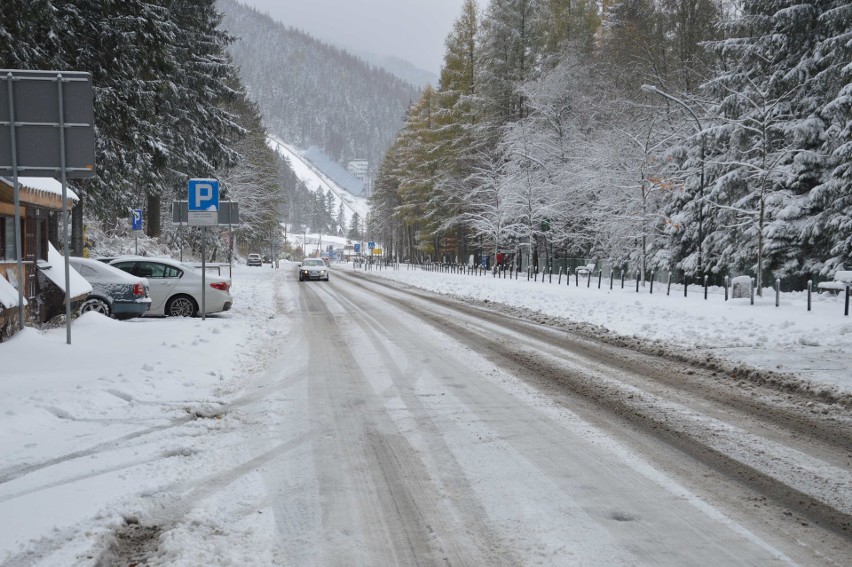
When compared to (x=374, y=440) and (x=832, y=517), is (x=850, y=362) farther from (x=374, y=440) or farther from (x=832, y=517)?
(x=374, y=440)

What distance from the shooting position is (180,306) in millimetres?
15594

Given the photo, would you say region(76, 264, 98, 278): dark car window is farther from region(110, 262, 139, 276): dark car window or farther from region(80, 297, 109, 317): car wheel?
region(110, 262, 139, 276): dark car window

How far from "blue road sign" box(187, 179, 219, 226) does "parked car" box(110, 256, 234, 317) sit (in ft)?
7.70

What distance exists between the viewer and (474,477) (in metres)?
4.59

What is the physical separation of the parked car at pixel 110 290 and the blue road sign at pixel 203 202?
2.10m

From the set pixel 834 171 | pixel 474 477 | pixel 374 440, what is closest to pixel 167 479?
pixel 374 440

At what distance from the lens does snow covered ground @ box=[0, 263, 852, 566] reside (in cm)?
357

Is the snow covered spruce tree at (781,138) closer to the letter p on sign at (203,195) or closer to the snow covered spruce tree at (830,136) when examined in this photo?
the snow covered spruce tree at (830,136)

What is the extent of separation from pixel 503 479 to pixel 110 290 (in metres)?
12.0

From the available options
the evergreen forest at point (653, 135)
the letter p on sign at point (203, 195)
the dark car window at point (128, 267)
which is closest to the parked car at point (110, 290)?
the dark car window at point (128, 267)

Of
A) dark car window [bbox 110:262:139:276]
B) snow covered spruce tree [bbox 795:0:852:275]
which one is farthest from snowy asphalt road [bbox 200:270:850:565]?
snow covered spruce tree [bbox 795:0:852:275]

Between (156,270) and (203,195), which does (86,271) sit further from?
(203,195)

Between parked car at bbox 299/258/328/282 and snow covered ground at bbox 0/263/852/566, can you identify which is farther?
parked car at bbox 299/258/328/282

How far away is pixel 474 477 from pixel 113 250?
107 ft
